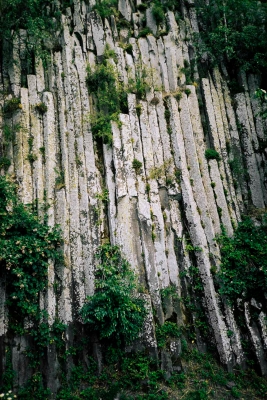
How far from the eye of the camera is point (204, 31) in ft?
49.6

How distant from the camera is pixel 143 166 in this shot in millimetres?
11594

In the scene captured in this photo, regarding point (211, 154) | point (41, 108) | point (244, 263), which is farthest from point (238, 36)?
point (244, 263)

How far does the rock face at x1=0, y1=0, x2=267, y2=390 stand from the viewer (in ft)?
32.9

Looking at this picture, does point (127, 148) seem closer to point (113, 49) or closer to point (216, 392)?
point (113, 49)

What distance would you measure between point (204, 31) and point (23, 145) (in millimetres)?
9334

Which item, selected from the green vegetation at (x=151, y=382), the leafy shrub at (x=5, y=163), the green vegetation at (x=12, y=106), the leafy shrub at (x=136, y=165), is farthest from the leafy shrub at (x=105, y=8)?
the green vegetation at (x=151, y=382)

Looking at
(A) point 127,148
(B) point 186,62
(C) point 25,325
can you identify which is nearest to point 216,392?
(C) point 25,325

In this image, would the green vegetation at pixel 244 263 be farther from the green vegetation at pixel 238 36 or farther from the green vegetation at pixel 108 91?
the green vegetation at pixel 238 36

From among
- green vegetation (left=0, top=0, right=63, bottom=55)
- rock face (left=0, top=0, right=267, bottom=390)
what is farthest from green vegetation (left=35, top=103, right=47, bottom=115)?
green vegetation (left=0, top=0, right=63, bottom=55)

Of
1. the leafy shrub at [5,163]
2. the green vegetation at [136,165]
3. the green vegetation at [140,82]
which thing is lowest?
the green vegetation at [136,165]

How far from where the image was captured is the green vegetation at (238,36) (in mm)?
13766

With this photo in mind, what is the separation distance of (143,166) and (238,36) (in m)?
6.86

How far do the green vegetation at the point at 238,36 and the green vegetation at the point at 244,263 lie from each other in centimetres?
681

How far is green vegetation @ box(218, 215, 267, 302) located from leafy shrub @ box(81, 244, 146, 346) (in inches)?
104
